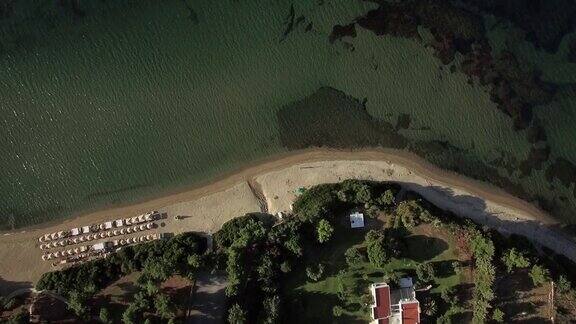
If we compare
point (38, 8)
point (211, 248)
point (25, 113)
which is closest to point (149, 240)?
point (211, 248)

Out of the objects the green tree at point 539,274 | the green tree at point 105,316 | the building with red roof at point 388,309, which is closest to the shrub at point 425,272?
the building with red roof at point 388,309

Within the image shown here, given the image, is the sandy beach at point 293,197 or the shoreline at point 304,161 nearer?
the sandy beach at point 293,197

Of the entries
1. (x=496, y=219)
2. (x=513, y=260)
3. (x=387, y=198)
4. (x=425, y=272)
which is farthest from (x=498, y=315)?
(x=387, y=198)

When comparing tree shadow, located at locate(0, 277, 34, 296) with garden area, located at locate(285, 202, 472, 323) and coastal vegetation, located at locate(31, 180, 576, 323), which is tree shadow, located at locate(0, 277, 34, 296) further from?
garden area, located at locate(285, 202, 472, 323)

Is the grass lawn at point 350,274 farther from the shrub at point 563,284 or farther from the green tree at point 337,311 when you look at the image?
the shrub at point 563,284

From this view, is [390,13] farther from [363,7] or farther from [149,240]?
[149,240]
